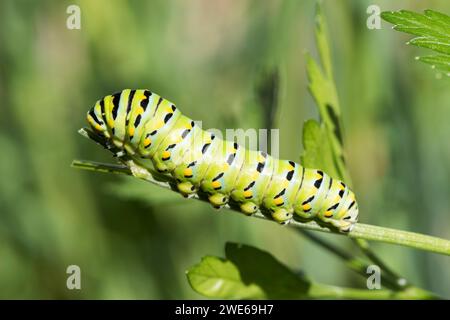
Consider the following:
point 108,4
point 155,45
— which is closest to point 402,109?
point 155,45

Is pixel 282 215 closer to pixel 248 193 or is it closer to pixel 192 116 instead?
pixel 248 193

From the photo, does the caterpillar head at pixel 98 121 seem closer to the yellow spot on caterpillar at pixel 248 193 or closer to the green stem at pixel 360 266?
the yellow spot on caterpillar at pixel 248 193

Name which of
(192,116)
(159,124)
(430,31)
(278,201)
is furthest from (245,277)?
(192,116)

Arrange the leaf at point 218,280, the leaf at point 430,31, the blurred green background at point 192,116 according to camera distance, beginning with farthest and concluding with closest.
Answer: the blurred green background at point 192,116, the leaf at point 218,280, the leaf at point 430,31

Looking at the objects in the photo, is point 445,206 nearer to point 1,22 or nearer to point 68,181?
point 68,181

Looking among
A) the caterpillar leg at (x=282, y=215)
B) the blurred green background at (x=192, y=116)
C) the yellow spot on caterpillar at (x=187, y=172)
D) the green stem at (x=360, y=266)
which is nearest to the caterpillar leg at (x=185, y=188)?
the yellow spot on caterpillar at (x=187, y=172)

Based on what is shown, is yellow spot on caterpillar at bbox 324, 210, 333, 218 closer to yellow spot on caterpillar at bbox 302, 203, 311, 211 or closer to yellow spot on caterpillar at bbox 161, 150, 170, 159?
yellow spot on caterpillar at bbox 302, 203, 311, 211
